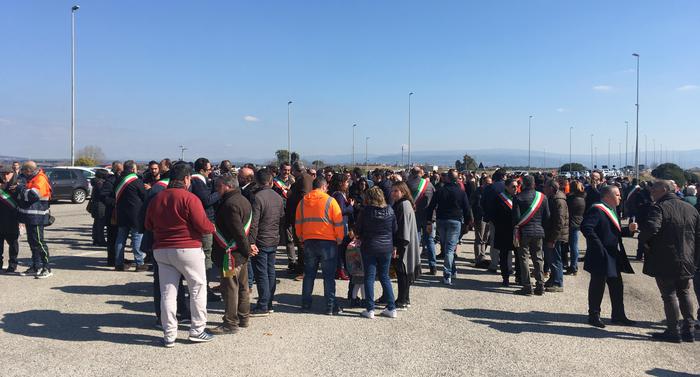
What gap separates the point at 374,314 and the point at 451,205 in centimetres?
288

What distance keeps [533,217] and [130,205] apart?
698cm

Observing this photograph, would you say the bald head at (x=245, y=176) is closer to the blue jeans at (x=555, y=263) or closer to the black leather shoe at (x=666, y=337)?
the blue jeans at (x=555, y=263)

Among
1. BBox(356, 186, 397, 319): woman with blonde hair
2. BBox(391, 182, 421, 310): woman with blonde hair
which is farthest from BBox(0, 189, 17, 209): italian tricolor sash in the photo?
BBox(391, 182, 421, 310): woman with blonde hair

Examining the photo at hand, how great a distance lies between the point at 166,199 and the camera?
5223 millimetres

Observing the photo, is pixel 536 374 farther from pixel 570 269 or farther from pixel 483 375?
pixel 570 269

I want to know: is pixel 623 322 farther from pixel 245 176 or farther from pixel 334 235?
pixel 245 176

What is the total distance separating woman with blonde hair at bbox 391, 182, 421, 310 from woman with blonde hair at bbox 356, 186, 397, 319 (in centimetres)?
25

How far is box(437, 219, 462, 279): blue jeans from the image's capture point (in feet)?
27.6

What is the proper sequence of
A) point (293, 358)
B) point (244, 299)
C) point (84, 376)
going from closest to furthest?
point (84, 376) → point (293, 358) → point (244, 299)

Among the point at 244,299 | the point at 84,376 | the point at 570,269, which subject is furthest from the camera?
the point at 570,269

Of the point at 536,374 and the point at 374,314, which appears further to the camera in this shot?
the point at 374,314

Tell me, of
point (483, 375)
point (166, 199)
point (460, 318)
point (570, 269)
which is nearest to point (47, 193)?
point (166, 199)

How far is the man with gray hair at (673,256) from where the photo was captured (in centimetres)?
566

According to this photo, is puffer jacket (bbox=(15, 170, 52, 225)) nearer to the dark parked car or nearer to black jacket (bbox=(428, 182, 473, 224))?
black jacket (bbox=(428, 182, 473, 224))
